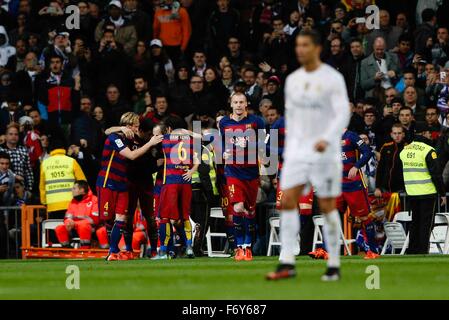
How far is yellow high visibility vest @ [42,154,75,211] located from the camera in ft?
83.6

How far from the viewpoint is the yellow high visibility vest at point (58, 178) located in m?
25.5

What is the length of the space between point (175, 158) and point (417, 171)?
4430mm

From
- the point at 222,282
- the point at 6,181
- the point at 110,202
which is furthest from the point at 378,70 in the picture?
the point at 222,282

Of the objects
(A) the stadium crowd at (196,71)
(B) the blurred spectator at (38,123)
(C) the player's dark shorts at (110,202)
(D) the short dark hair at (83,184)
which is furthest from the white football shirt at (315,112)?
(B) the blurred spectator at (38,123)

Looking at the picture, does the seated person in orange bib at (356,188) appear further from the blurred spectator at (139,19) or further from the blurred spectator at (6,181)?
the blurred spectator at (139,19)

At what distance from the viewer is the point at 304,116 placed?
42.6 feet

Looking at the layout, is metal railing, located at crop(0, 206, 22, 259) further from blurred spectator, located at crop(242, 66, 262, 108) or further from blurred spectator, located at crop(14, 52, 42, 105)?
blurred spectator, located at crop(242, 66, 262, 108)

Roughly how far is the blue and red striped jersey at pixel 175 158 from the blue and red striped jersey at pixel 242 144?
2.05 m

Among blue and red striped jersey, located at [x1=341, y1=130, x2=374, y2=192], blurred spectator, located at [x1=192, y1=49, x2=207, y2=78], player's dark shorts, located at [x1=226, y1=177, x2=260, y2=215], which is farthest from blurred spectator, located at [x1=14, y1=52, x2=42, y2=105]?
blue and red striped jersey, located at [x1=341, y1=130, x2=374, y2=192]

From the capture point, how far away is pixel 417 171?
75.1 feet

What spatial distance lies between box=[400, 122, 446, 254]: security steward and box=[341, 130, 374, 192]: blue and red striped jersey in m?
2.53

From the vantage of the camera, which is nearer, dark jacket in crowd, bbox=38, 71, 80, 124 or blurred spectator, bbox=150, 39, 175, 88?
dark jacket in crowd, bbox=38, 71, 80, 124

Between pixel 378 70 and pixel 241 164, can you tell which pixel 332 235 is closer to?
pixel 241 164

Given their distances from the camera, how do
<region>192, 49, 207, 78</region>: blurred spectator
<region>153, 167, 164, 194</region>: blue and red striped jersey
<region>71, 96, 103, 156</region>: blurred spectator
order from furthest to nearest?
<region>192, 49, 207, 78</region>: blurred spectator
<region>71, 96, 103, 156</region>: blurred spectator
<region>153, 167, 164, 194</region>: blue and red striped jersey
